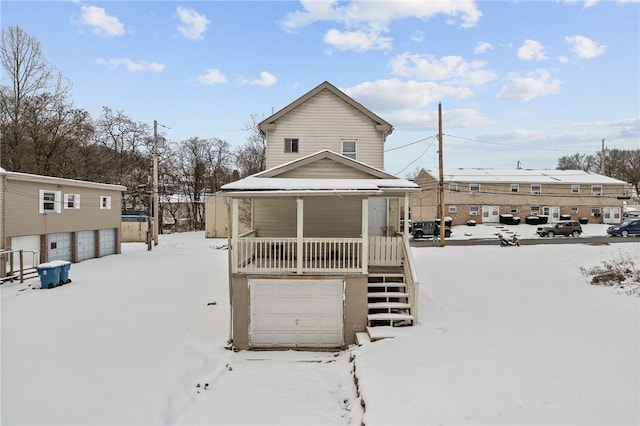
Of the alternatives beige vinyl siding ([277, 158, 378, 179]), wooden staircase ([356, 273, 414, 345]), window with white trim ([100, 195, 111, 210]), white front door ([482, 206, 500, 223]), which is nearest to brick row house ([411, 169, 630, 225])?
white front door ([482, 206, 500, 223])

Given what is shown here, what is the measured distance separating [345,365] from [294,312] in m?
1.97

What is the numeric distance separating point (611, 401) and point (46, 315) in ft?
45.4

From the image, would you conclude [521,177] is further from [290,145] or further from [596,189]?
[290,145]

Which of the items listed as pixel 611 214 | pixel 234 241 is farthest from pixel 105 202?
pixel 611 214

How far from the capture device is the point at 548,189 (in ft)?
128

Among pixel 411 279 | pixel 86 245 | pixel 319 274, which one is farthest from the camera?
pixel 86 245

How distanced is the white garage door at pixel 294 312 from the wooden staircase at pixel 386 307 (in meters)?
0.90

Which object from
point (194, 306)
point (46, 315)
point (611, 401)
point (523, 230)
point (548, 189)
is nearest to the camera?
point (611, 401)

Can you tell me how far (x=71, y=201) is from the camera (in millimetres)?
21547

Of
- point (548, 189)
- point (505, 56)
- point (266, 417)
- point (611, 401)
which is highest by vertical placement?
point (505, 56)

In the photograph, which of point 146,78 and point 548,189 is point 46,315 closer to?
point 146,78

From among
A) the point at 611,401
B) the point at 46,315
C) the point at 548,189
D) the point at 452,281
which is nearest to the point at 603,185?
the point at 548,189

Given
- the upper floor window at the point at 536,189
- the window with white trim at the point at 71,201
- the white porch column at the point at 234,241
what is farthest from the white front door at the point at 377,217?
the upper floor window at the point at 536,189

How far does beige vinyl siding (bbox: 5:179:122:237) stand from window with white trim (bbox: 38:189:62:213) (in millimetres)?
166
